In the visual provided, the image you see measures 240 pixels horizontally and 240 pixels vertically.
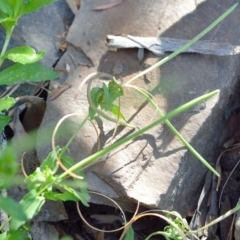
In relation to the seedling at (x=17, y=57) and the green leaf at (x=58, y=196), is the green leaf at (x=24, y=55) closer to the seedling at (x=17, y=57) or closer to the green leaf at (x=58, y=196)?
the seedling at (x=17, y=57)

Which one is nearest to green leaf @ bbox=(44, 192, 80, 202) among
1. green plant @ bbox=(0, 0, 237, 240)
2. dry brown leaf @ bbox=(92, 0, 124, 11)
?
green plant @ bbox=(0, 0, 237, 240)

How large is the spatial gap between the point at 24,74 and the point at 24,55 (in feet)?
0.19

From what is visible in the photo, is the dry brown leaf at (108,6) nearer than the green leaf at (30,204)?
No

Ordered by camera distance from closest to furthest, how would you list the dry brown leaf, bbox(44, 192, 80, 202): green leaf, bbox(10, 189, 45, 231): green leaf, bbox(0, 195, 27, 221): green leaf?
bbox(0, 195, 27, 221): green leaf < bbox(10, 189, 45, 231): green leaf < bbox(44, 192, 80, 202): green leaf < the dry brown leaf

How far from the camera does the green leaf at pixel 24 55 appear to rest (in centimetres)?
165

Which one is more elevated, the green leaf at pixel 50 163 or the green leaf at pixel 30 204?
the green leaf at pixel 50 163

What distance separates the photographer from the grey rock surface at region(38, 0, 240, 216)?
73.4 inches

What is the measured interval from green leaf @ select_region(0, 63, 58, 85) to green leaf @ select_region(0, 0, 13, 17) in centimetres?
16

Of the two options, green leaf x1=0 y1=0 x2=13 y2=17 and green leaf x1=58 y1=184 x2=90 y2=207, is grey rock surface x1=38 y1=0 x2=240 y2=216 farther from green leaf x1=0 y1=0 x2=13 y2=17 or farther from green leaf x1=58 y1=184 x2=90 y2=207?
green leaf x1=0 y1=0 x2=13 y2=17

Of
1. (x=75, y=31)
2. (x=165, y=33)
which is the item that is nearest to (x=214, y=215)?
(x=165, y=33)

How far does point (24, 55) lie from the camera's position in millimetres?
1669

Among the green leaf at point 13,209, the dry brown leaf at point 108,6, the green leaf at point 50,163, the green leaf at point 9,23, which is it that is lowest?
the green leaf at point 50,163

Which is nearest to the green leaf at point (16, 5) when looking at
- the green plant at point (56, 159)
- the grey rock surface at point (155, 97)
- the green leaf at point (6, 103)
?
the green plant at point (56, 159)

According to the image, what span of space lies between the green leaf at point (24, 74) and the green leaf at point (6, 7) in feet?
→ 0.54
